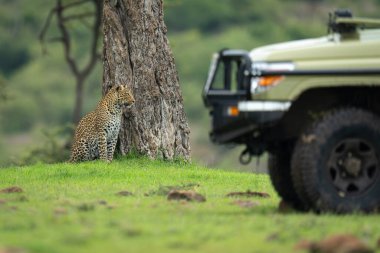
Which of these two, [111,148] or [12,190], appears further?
[111,148]

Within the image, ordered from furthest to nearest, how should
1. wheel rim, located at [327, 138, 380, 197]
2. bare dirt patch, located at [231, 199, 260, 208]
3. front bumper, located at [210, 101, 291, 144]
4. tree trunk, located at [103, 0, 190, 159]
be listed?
tree trunk, located at [103, 0, 190, 159]
bare dirt patch, located at [231, 199, 260, 208]
wheel rim, located at [327, 138, 380, 197]
front bumper, located at [210, 101, 291, 144]

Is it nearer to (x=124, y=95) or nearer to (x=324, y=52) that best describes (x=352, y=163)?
(x=324, y=52)

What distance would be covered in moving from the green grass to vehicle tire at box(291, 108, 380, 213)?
0.20 metres

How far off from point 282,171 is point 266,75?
4.52ft

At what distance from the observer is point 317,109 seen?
439 inches

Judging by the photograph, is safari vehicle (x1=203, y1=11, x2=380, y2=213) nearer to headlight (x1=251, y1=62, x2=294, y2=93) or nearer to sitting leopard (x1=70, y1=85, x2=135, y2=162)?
headlight (x1=251, y1=62, x2=294, y2=93)

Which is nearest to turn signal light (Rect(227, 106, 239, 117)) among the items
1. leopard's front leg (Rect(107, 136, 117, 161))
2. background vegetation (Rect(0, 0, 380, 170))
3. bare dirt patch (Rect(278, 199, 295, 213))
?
bare dirt patch (Rect(278, 199, 295, 213))

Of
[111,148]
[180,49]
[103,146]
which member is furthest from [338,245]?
[180,49]

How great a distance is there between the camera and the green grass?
358 inches

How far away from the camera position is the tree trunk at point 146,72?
17.2m

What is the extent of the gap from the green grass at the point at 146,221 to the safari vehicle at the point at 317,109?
1.03ft

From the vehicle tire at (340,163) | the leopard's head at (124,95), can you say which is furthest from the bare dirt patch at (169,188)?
the leopard's head at (124,95)

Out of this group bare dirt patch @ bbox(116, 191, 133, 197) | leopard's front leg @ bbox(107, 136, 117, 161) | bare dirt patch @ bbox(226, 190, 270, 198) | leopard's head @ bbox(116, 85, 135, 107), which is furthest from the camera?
leopard's front leg @ bbox(107, 136, 117, 161)

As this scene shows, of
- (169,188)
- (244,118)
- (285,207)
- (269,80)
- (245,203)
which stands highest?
(269,80)
